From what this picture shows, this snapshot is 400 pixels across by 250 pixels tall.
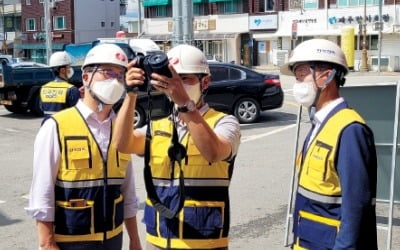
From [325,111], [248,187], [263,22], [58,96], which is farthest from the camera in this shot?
[263,22]

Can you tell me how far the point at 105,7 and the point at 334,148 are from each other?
213ft

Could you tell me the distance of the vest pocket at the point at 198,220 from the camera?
300 centimetres

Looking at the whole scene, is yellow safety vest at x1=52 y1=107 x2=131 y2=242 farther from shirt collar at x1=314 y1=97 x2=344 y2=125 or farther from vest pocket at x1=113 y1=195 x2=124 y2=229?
shirt collar at x1=314 y1=97 x2=344 y2=125

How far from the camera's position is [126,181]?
3.51 m

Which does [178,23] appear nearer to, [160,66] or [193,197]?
[193,197]

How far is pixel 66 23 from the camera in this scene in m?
63.8

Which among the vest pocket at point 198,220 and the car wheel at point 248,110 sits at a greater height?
the vest pocket at point 198,220

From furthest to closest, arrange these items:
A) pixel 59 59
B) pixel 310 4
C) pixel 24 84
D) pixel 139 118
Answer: pixel 310 4 → pixel 24 84 → pixel 139 118 → pixel 59 59

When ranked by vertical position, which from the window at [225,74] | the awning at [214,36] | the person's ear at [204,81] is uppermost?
the awning at [214,36]

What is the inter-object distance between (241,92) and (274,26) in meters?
34.6

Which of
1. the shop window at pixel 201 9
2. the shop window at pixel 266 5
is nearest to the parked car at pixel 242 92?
the shop window at pixel 266 5

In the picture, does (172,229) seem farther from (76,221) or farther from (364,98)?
(364,98)

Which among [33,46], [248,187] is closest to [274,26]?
[33,46]

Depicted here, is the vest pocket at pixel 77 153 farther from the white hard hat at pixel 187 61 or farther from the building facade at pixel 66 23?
the building facade at pixel 66 23
